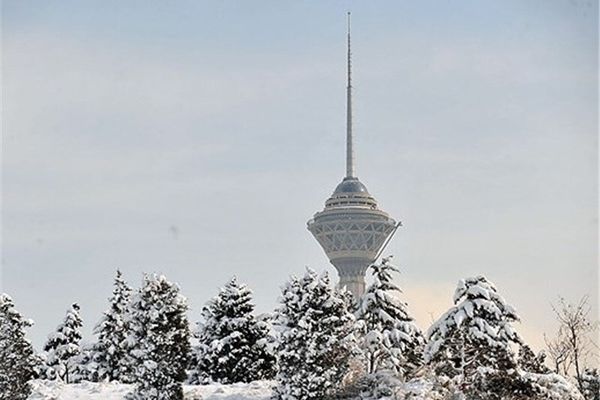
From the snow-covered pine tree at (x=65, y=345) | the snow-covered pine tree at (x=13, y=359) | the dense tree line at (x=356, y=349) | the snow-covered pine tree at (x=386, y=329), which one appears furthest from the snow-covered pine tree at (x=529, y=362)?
the snow-covered pine tree at (x=65, y=345)

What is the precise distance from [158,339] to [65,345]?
57.1 feet

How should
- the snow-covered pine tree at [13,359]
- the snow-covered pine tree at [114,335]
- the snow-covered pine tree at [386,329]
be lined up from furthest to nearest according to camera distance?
the snow-covered pine tree at [114,335] < the snow-covered pine tree at [386,329] < the snow-covered pine tree at [13,359]

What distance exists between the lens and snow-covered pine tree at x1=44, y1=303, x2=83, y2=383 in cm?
6084

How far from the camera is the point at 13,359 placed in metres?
44.6

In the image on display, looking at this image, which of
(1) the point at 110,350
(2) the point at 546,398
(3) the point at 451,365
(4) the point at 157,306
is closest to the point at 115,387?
(4) the point at 157,306

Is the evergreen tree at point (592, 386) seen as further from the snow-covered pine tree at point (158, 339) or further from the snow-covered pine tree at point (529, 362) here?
the snow-covered pine tree at point (158, 339)

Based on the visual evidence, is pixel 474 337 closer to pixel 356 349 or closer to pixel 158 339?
pixel 356 349

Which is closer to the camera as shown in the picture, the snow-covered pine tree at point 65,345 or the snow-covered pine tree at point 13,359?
the snow-covered pine tree at point 13,359

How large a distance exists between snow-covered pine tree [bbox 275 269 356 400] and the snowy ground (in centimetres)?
→ 221

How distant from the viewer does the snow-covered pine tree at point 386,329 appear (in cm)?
5003

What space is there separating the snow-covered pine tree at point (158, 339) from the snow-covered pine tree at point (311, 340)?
164 inches

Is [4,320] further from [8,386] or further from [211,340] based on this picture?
[211,340]

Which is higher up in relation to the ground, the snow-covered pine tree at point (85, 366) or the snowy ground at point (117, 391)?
the snow-covered pine tree at point (85, 366)

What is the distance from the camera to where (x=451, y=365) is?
148ft
